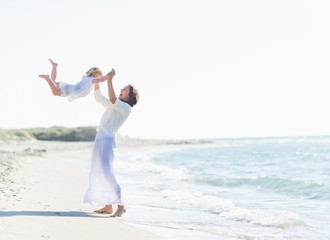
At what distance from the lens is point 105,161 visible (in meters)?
5.68

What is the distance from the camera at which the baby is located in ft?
17.0

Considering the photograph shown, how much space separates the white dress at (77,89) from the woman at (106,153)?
12.5 inches

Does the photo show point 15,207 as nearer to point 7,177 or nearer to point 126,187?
point 7,177

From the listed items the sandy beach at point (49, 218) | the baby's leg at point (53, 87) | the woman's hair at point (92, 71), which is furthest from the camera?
the woman's hair at point (92, 71)

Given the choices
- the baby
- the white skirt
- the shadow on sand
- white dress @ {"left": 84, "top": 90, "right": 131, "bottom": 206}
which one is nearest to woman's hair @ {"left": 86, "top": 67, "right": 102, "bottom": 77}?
the baby

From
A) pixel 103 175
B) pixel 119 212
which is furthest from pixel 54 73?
pixel 119 212

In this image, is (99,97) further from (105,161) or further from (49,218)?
(49,218)

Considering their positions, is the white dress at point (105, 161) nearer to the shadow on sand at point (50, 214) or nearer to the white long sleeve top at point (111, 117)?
the white long sleeve top at point (111, 117)

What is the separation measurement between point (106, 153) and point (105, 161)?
4.5 inches

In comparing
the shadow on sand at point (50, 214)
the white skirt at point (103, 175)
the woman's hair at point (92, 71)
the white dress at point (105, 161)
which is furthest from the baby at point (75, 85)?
the shadow on sand at point (50, 214)

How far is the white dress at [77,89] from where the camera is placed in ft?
17.1

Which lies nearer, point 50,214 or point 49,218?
point 49,218

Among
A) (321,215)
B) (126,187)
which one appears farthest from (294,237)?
(126,187)

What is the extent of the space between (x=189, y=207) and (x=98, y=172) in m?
2.35
